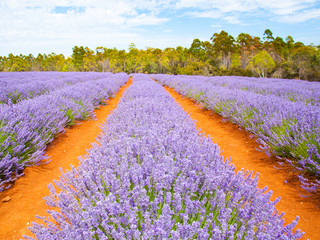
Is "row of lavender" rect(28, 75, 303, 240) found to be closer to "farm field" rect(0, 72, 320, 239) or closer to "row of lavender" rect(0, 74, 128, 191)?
"farm field" rect(0, 72, 320, 239)

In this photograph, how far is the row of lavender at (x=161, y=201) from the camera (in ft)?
3.16

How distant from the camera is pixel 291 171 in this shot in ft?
8.86

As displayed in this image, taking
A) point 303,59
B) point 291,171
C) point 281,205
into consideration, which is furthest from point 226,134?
point 303,59

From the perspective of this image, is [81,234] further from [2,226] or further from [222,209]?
[2,226]

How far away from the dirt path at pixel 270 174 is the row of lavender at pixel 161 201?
0.83m

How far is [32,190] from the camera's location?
7.83ft

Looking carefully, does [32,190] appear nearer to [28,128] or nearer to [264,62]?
[28,128]

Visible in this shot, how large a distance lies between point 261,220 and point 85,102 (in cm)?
530

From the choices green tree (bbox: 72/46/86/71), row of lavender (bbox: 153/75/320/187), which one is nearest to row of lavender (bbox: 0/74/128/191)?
row of lavender (bbox: 153/75/320/187)

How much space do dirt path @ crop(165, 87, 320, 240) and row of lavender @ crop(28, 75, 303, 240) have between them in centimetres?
83

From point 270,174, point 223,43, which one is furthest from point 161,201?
point 223,43

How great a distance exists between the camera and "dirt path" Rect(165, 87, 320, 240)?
1911 mm

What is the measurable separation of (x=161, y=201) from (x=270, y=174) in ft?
7.44

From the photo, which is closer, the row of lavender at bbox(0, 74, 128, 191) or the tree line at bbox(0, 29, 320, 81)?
the row of lavender at bbox(0, 74, 128, 191)
